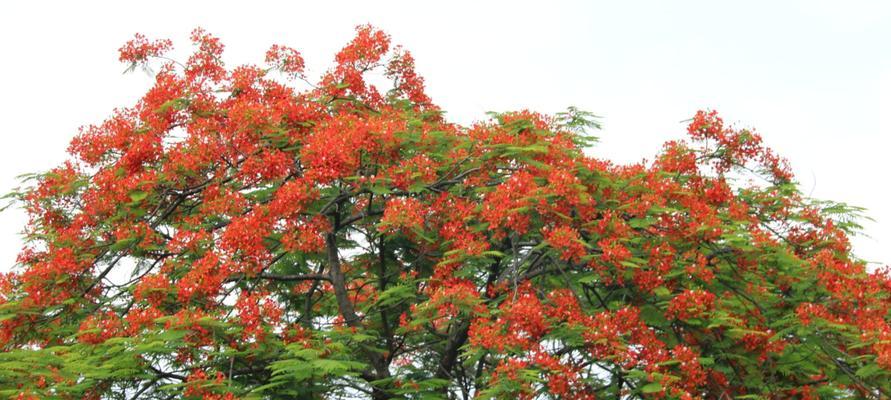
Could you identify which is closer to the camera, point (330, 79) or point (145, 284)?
point (145, 284)

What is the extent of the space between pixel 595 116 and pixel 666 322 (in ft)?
12.3

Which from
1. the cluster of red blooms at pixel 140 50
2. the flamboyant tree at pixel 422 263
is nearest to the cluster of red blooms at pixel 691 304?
the flamboyant tree at pixel 422 263

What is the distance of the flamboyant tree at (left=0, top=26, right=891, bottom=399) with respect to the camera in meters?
11.1

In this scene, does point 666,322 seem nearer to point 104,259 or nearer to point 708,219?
point 708,219

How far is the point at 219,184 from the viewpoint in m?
12.9

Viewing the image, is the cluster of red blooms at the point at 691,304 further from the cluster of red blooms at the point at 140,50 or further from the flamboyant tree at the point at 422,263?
the cluster of red blooms at the point at 140,50

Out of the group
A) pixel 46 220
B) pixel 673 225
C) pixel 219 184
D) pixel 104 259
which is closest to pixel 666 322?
pixel 673 225

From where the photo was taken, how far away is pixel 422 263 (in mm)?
13594

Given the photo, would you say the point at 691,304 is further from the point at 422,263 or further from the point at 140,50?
the point at 140,50

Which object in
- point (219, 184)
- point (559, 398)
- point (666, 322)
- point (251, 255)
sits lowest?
point (559, 398)

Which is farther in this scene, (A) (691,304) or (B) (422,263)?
(B) (422,263)

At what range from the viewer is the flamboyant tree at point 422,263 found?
437 inches

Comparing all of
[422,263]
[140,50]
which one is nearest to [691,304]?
[422,263]

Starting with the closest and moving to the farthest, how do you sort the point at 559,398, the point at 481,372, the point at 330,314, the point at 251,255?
the point at 559,398 → the point at 251,255 → the point at 481,372 → the point at 330,314
